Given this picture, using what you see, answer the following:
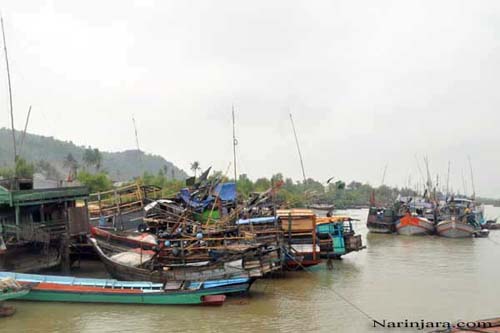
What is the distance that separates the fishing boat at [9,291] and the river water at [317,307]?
293mm

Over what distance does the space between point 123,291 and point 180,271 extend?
6.44 feet

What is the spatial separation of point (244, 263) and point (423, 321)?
18.5 feet

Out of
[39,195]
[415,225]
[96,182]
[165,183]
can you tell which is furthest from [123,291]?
[165,183]

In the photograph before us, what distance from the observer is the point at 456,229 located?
3919 cm

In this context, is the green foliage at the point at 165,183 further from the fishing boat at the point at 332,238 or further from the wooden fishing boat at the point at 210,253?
the wooden fishing boat at the point at 210,253

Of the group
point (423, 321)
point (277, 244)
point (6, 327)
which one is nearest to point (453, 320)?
point (423, 321)

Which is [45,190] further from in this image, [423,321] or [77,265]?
[423,321]

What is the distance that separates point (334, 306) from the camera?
627 inches

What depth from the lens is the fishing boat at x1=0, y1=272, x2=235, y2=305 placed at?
15.0 metres

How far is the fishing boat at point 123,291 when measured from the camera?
15.0 m

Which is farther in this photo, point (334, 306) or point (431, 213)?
point (431, 213)

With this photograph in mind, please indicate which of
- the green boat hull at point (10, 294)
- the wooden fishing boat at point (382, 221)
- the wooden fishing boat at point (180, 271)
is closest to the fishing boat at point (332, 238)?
the wooden fishing boat at point (180, 271)

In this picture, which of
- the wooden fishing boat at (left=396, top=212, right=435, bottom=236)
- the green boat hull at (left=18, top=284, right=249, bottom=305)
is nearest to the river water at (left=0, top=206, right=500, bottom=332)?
the green boat hull at (left=18, top=284, right=249, bottom=305)

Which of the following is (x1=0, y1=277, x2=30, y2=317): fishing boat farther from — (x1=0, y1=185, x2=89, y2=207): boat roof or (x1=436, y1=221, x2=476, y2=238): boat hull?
(x1=436, y1=221, x2=476, y2=238): boat hull
